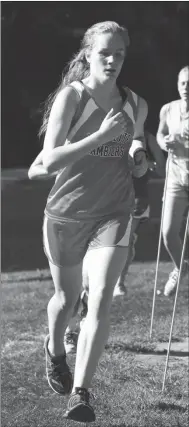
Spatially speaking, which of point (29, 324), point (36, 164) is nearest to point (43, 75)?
point (29, 324)

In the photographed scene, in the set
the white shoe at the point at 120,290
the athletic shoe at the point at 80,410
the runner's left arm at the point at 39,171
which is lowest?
the white shoe at the point at 120,290

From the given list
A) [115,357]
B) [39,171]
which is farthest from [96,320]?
[115,357]

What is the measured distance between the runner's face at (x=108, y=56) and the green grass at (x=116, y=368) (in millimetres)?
1866

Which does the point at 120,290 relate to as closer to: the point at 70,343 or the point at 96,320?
the point at 70,343

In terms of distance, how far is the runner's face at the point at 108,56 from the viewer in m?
4.96

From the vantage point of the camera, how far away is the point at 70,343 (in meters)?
6.77

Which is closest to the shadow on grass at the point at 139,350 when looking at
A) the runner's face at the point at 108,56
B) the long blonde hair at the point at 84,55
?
the long blonde hair at the point at 84,55

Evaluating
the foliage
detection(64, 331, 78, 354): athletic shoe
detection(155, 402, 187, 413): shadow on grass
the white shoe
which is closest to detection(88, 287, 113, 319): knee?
detection(155, 402, 187, 413): shadow on grass

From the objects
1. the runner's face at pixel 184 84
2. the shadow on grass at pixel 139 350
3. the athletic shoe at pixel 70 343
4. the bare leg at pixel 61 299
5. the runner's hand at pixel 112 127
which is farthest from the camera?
the runner's face at pixel 184 84

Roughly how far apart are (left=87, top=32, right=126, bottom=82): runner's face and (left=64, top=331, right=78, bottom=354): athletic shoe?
235 centimetres

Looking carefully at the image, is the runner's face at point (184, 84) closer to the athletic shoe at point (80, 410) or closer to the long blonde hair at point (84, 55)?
the long blonde hair at point (84, 55)

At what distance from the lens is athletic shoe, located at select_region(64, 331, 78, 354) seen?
6749mm

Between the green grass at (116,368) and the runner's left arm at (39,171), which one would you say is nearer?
the runner's left arm at (39,171)

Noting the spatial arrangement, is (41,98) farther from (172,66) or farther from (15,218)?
(15,218)
